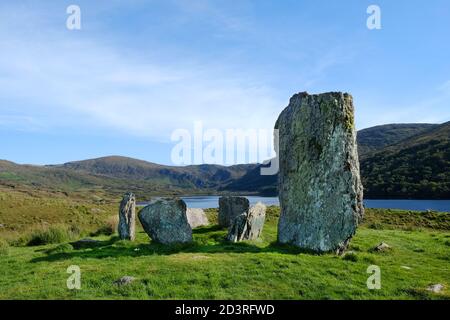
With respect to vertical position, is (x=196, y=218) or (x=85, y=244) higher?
(x=196, y=218)

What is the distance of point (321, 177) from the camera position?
687 inches

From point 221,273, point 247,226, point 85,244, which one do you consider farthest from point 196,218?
point 221,273

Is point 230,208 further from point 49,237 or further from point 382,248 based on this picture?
point 49,237

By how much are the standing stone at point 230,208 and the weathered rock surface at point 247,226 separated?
5.63m

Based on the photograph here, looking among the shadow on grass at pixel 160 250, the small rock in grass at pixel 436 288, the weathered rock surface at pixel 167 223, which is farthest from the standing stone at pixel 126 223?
the small rock in grass at pixel 436 288

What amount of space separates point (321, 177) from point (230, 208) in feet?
37.9

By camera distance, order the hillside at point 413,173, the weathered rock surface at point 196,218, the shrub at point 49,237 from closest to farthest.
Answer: the shrub at point 49,237 < the weathered rock surface at point 196,218 < the hillside at point 413,173

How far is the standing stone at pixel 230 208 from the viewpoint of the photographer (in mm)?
27703

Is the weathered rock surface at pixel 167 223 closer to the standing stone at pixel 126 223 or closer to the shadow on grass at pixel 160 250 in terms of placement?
the shadow on grass at pixel 160 250
